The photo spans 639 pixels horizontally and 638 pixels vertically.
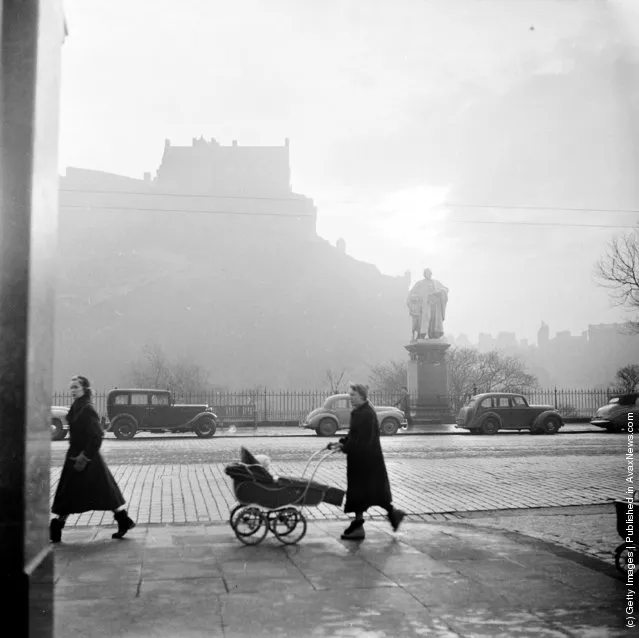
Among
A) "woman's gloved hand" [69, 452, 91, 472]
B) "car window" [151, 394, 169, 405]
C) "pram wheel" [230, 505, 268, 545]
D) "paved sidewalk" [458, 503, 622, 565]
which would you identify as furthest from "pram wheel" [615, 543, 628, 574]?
"car window" [151, 394, 169, 405]

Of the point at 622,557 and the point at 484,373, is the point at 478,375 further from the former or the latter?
the point at 622,557

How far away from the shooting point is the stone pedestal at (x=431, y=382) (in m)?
30.8

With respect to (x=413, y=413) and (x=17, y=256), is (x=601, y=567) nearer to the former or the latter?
(x=17, y=256)

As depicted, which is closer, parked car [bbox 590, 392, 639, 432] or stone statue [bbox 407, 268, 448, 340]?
parked car [bbox 590, 392, 639, 432]

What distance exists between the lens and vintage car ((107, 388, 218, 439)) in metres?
24.3

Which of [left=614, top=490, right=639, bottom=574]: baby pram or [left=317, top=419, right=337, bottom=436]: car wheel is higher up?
[left=614, top=490, right=639, bottom=574]: baby pram

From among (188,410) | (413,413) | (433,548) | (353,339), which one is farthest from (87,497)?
(353,339)

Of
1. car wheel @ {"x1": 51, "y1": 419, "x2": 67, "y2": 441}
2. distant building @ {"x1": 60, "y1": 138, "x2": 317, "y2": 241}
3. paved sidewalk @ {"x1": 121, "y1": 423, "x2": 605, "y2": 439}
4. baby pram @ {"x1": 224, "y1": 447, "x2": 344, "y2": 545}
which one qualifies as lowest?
paved sidewalk @ {"x1": 121, "y1": 423, "x2": 605, "y2": 439}

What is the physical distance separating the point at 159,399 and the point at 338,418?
5.90 m

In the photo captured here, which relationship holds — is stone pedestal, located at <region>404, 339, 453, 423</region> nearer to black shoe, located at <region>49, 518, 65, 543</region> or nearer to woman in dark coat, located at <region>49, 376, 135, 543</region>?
woman in dark coat, located at <region>49, 376, 135, 543</region>

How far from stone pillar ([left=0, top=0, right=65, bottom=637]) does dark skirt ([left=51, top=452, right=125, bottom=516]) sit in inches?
150

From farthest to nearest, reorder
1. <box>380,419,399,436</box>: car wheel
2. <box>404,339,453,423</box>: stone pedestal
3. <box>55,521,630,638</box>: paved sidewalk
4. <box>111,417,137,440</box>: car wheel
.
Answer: <box>404,339,453,423</box>: stone pedestal < <box>380,419,399,436</box>: car wheel < <box>111,417,137,440</box>: car wheel < <box>55,521,630,638</box>: paved sidewalk

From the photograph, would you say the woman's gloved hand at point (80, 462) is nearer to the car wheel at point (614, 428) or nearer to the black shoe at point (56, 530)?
the black shoe at point (56, 530)

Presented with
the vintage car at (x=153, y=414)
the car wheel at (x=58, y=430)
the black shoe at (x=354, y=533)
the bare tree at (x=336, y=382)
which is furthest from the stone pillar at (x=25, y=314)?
the bare tree at (x=336, y=382)
